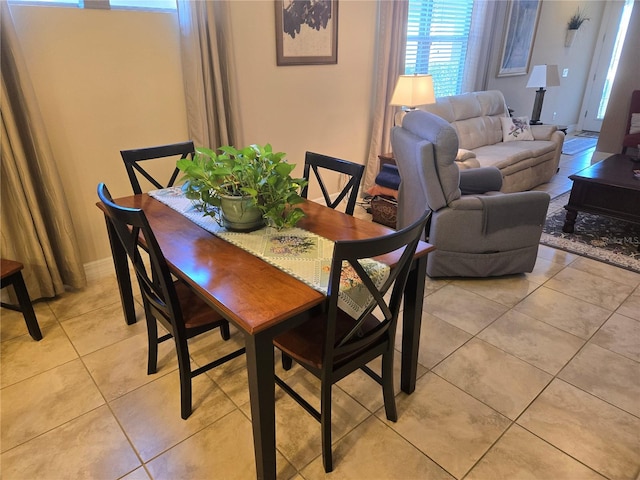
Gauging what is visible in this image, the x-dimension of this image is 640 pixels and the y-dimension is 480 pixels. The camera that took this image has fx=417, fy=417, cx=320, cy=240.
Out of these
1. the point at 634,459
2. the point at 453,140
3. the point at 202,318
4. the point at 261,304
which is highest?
the point at 453,140

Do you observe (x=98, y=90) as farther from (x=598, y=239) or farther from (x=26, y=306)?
(x=598, y=239)

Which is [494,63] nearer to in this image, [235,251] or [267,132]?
[267,132]

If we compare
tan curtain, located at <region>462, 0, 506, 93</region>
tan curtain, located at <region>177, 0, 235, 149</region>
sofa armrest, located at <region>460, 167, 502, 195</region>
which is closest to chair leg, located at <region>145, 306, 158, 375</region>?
tan curtain, located at <region>177, 0, 235, 149</region>

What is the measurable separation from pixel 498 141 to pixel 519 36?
174 cm

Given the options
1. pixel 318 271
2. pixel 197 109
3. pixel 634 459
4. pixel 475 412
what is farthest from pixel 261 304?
pixel 197 109

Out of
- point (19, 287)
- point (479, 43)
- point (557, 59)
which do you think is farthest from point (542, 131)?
point (19, 287)

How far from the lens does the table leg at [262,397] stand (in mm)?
1213

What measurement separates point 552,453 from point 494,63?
5.07 m

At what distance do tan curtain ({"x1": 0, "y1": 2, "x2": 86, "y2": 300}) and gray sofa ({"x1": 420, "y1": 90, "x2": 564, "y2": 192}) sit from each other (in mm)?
3368

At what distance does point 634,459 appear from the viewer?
161 cm

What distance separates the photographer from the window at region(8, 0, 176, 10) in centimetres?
225

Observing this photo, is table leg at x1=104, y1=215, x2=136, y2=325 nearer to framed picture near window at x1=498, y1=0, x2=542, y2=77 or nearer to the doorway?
framed picture near window at x1=498, y1=0, x2=542, y2=77

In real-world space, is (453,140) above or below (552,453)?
above

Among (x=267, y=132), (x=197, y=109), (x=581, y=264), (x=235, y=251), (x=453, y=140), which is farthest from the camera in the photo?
(x=267, y=132)
